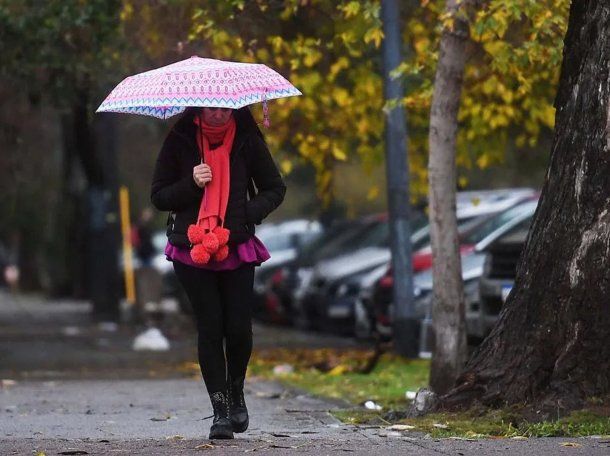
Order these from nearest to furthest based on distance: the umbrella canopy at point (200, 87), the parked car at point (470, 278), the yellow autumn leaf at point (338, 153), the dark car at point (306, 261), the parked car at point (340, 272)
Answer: the umbrella canopy at point (200, 87), the parked car at point (470, 278), the yellow autumn leaf at point (338, 153), the parked car at point (340, 272), the dark car at point (306, 261)

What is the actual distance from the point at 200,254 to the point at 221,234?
148 millimetres

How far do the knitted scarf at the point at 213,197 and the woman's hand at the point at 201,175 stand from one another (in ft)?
0.19

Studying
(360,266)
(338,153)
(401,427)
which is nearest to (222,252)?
(401,427)

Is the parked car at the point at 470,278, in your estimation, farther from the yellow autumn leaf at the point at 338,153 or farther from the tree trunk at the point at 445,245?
the tree trunk at the point at 445,245

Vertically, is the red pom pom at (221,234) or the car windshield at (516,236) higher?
the red pom pom at (221,234)

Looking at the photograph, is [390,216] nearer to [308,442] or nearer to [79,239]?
[308,442]

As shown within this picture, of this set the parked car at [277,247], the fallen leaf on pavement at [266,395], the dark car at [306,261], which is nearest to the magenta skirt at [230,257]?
the fallen leaf on pavement at [266,395]

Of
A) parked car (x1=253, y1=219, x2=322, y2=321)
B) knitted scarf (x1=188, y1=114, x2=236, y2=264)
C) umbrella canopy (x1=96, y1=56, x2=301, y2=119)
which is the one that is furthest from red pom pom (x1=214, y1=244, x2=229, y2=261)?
parked car (x1=253, y1=219, x2=322, y2=321)

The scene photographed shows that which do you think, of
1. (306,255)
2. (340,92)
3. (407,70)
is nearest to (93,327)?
(306,255)

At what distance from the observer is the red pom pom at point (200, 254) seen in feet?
27.0

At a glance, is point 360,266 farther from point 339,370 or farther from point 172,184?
point 172,184

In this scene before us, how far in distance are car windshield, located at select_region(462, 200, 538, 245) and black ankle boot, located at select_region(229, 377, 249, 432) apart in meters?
9.11

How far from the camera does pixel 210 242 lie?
27.0 feet

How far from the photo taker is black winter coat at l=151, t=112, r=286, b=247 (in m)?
8.40
